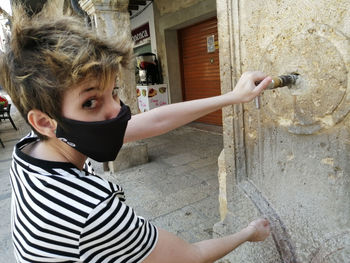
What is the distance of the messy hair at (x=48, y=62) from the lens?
778 mm

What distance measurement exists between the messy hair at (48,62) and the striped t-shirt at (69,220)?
7.7 inches

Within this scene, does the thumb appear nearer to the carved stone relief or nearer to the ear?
the carved stone relief

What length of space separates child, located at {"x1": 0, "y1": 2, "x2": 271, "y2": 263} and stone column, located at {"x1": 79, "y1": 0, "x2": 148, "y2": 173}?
2.83m

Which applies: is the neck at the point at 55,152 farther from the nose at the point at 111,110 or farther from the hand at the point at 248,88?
the hand at the point at 248,88

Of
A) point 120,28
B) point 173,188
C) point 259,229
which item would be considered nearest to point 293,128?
point 259,229

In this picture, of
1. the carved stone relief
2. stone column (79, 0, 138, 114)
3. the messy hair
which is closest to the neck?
the messy hair

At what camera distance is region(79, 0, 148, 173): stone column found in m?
Answer: 3.90

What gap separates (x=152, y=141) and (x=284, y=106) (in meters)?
4.83

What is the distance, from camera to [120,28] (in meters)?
3.60

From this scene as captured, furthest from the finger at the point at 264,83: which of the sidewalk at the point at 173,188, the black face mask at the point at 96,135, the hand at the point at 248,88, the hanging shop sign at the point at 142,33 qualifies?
the hanging shop sign at the point at 142,33

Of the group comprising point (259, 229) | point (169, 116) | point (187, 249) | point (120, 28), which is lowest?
point (259, 229)

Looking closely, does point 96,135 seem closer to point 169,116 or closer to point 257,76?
point 169,116

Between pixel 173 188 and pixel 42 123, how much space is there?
9.12ft

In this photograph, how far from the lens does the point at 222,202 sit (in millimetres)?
2139
